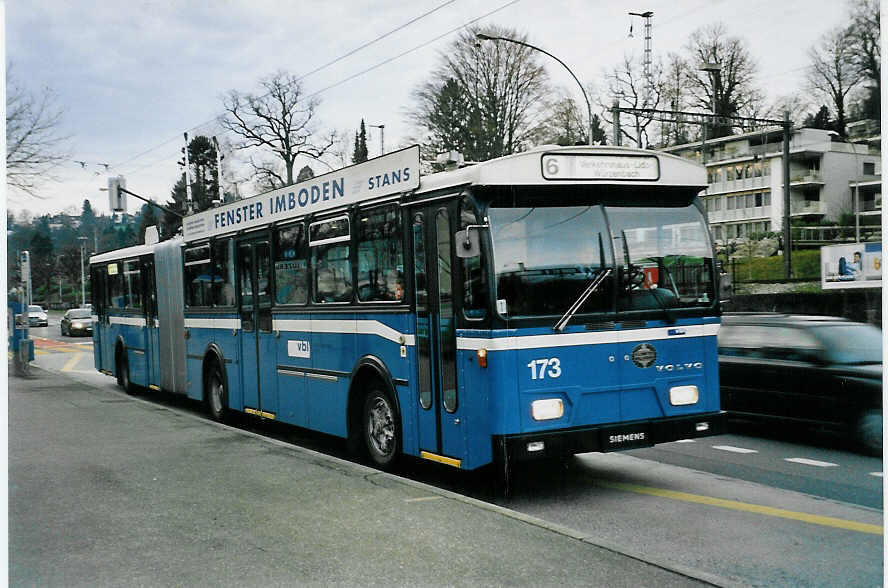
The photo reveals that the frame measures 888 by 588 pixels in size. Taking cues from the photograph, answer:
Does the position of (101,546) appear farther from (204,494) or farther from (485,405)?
(485,405)

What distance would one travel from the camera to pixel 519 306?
285 inches

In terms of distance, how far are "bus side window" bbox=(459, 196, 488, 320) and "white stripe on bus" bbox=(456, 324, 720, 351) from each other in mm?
232

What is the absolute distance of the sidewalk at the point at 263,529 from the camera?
17.6 feet

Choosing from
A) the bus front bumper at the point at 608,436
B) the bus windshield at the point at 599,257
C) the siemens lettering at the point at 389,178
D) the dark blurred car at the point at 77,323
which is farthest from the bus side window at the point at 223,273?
the dark blurred car at the point at 77,323

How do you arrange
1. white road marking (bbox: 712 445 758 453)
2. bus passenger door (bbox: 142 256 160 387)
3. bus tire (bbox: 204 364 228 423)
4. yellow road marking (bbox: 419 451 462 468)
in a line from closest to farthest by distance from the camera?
Answer: 1. yellow road marking (bbox: 419 451 462 468)
2. white road marking (bbox: 712 445 758 453)
3. bus tire (bbox: 204 364 228 423)
4. bus passenger door (bbox: 142 256 160 387)

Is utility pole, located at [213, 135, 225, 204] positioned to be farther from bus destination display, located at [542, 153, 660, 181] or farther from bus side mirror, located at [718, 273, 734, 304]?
bus side mirror, located at [718, 273, 734, 304]

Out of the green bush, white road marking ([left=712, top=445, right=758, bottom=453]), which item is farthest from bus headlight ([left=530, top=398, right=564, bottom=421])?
the green bush

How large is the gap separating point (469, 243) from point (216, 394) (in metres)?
7.59

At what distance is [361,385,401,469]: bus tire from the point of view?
8750 millimetres

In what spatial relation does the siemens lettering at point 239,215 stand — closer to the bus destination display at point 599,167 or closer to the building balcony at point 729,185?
the bus destination display at point 599,167

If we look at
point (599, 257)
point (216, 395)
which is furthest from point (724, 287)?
point (216, 395)

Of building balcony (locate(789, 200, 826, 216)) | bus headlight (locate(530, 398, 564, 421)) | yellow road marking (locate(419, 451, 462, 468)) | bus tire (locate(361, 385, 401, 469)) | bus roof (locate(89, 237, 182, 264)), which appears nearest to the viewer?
bus headlight (locate(530, 398, 564, 421))

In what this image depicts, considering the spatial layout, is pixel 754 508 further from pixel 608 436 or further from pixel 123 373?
pixel 123 373

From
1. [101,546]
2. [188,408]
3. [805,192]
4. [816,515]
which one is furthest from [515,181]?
[188,408]
